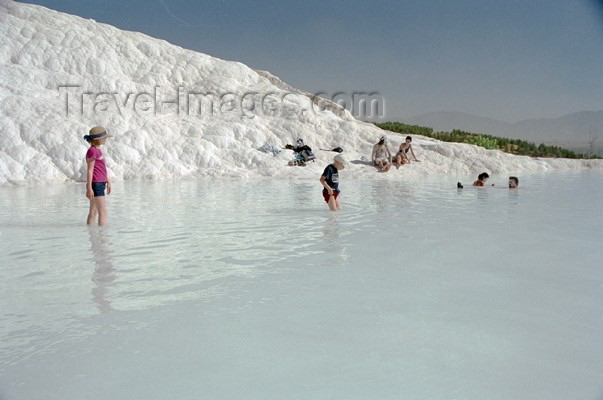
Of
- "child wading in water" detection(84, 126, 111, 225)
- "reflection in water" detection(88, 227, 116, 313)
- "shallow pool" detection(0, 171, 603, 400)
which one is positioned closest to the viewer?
"shallow pool" detection(0, 171, 603, 400)

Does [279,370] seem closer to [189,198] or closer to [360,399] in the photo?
[360,399]

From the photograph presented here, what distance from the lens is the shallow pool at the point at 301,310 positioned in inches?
116

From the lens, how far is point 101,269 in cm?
541

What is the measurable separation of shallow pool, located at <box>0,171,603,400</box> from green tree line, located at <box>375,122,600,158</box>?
25.9m

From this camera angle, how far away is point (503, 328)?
3691mm

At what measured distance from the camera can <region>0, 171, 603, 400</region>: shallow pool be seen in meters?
2.94

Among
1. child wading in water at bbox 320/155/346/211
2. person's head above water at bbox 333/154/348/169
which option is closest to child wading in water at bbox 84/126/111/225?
child wading in water at bbox 320/155/346/211

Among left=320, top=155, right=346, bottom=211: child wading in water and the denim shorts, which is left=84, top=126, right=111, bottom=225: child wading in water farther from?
left=320, top=155, right=346, bottom=211: child wading in water

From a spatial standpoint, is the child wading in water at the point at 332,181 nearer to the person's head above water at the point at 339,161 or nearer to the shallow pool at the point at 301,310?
the person's head above water at the point at 339,161

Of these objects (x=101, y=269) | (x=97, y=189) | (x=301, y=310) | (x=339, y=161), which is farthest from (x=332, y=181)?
(x=301, y=310)

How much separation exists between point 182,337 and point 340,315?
119 cm

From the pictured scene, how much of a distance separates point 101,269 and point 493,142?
101ft

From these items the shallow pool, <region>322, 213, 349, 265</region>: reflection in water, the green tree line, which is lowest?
the shallow pool

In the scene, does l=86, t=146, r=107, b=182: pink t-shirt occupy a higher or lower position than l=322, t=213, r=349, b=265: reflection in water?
higher
